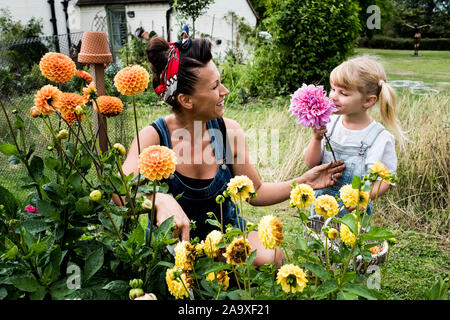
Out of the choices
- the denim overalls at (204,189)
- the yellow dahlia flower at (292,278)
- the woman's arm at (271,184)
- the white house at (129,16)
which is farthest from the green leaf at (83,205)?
the white house at (129,16)

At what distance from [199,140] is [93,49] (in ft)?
2.16

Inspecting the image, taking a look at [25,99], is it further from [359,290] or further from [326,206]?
A: [359,290]

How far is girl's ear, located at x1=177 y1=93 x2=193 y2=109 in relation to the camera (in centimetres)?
154

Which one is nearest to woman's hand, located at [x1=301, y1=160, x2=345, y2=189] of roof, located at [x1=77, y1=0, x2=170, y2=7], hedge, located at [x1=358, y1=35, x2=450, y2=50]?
hedge, located at [x1=358, y1=35, x2=450, y2=50]

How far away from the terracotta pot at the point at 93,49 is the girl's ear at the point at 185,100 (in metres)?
0.51

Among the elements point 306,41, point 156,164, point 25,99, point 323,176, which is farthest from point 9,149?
point 306,41

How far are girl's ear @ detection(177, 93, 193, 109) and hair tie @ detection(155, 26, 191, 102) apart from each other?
0.03 metres

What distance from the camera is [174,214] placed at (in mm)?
1051

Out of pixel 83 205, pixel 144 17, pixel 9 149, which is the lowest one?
pixel 83 205

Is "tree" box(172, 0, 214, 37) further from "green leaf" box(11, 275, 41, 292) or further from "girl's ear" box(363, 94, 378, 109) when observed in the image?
"green leaf" box(11, 275, 41, 292)

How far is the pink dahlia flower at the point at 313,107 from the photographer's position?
1.51 meters

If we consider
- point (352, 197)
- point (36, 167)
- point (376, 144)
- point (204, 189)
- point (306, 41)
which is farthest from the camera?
point (306, 41)

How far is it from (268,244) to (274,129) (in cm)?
393

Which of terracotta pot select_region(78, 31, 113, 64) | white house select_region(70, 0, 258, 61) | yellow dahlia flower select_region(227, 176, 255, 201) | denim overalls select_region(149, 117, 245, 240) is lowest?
denim overalls select_region(149, 117, 245, 240)
